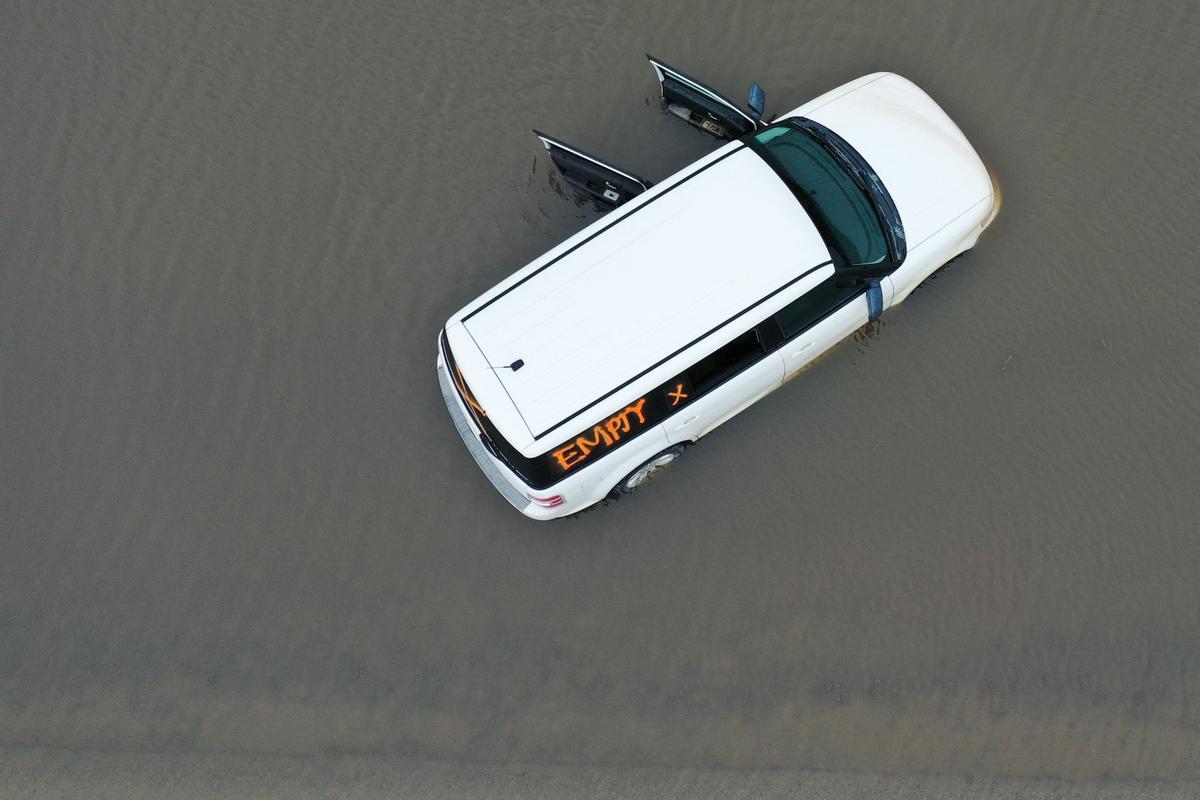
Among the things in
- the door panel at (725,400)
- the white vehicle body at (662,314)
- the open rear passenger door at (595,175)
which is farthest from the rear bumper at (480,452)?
the open rear passenger door at (595,175)

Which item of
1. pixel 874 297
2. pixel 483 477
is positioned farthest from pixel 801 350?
pixel 483 477

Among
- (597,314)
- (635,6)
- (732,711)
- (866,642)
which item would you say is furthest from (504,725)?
(635,6)

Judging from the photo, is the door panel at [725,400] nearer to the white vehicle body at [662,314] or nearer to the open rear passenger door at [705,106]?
the white vehicle body at [662,314]

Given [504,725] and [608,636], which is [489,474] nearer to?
[608,636]

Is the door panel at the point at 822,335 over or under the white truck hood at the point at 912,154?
under

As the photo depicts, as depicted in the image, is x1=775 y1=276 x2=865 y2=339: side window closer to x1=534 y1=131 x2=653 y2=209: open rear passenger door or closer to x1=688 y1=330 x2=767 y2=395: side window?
x1=688 y1=330 x2=767 y2=395: side window

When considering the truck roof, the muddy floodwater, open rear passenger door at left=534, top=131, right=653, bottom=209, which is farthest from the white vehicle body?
the muddy floodwater
